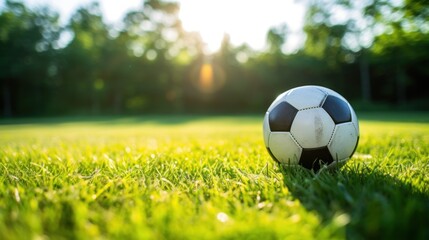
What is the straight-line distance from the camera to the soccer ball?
2320 millimetres

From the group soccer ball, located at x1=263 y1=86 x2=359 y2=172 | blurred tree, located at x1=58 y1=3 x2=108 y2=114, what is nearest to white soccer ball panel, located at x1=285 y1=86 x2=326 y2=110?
soccer ball, located at x1=263 y1=86 x2=359 y2=172

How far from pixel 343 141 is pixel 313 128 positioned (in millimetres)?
272

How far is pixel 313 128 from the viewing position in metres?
2.33

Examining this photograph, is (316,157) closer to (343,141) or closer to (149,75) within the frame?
(343,141)

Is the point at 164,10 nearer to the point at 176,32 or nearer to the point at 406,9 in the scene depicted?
the point at 176,32

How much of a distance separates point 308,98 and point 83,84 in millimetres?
39228

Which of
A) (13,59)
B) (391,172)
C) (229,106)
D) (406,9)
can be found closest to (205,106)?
(229,106)

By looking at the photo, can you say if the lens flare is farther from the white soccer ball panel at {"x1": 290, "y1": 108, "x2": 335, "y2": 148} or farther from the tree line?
the white soccer ball panel at {"x1": 290, "y1": 108, "x2": 335, "y2": 148}

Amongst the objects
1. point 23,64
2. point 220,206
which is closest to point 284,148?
point 220,206

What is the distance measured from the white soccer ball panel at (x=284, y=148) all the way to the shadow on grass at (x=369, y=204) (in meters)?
0.34

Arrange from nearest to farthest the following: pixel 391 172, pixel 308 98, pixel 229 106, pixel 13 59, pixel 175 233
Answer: pixel 175 233 < pixel 391 172 < pixel 308 98 < pixel 13 59 < pixel 229 106

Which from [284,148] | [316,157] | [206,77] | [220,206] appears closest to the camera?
[220,206]

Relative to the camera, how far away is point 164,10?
1687 inches

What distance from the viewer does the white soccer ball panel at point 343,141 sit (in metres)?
2.32
